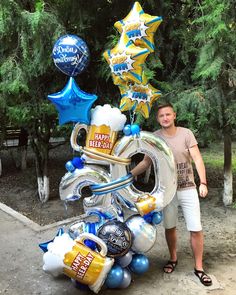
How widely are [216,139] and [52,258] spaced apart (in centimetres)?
298

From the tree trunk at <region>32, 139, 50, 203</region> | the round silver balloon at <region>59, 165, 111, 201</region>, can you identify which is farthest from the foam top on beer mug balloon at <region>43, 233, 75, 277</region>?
the tree trunk at <region>32, 139, 50, 203</region>

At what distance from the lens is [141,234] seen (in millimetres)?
3311

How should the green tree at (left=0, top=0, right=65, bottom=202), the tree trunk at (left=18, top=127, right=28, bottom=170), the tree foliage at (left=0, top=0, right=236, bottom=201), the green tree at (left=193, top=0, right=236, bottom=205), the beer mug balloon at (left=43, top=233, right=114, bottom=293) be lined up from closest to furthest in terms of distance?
1. the beer mug balloon at (left=43, top=233, right=114, bottom=293)
2. the green tree at (left=193, top=0, right=236, bottom=205)
3. the tree foliage at (left=0, top=0, right=236, bottom=201)
4. the green tree at (left=0, top=0, right=65, bottom=202)
5. the tree trunk at (left=18, top=127, right=28, bottom=170)

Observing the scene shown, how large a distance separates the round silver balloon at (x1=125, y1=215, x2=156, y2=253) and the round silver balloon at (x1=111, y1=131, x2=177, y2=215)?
162 millimetres

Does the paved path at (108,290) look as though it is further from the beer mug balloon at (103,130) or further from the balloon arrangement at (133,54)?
the balloon arrangement at (133,54)

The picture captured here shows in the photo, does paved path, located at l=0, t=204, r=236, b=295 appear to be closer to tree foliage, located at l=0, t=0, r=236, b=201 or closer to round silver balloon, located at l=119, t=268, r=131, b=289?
round silver balloon, located at l=119, t=268, r=131, b=289

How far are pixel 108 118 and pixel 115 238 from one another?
3.45 feet

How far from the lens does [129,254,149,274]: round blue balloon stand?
134 inches

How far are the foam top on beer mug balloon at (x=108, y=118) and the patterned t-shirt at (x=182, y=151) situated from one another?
16.5 inches

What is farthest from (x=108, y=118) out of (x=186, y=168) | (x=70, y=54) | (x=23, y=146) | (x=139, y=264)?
(x=23, y=146)

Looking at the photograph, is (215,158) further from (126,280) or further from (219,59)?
(126,280)

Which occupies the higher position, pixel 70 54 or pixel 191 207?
pixel 70 54

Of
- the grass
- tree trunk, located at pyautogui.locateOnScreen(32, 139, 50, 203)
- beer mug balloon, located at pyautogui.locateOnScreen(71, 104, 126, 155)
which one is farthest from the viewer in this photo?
the grass

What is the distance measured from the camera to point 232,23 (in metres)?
4.52
